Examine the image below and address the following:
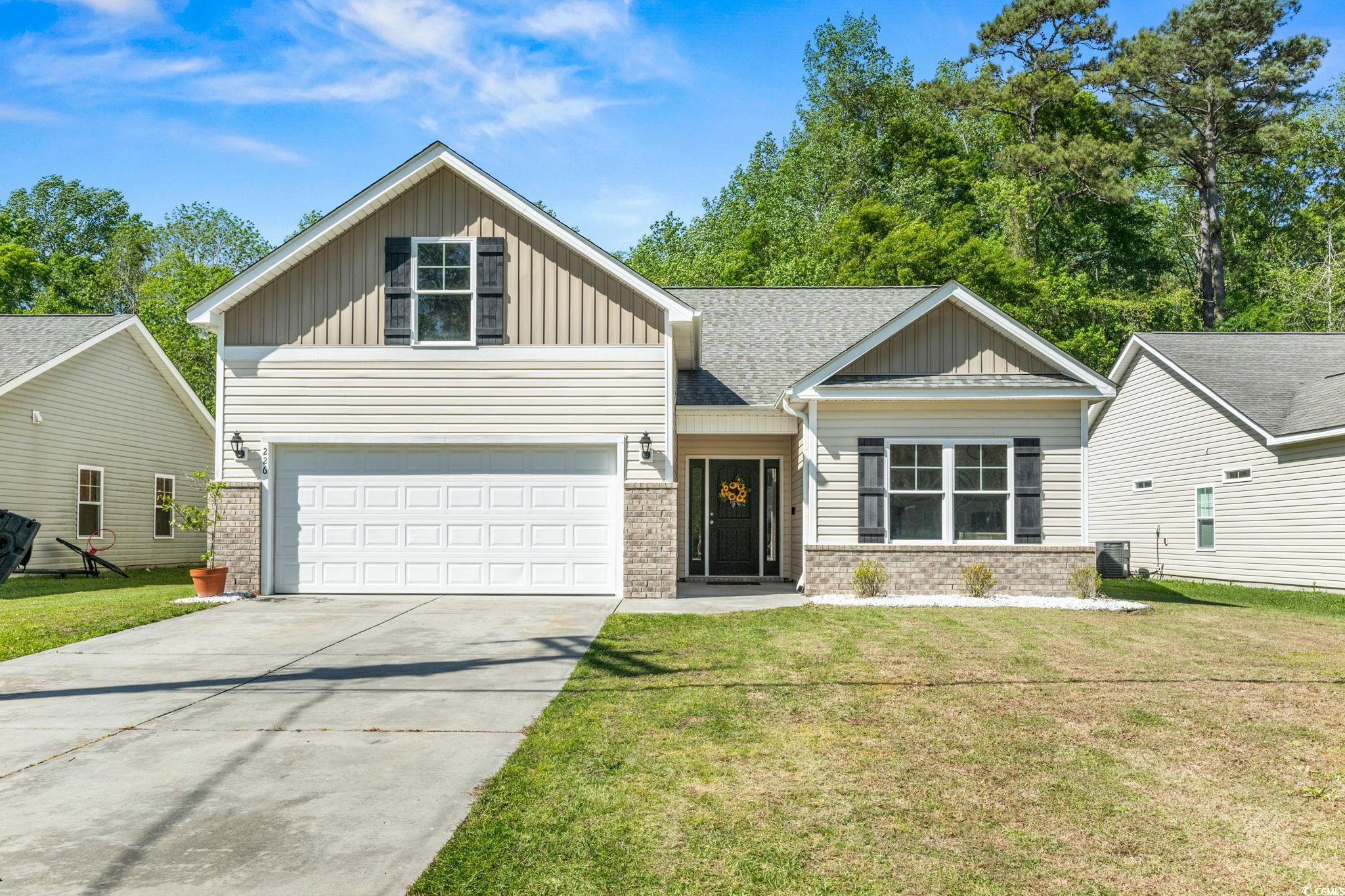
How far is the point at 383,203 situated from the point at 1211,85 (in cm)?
3273

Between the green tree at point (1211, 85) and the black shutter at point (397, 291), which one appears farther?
the green tree at point (1211, 85)

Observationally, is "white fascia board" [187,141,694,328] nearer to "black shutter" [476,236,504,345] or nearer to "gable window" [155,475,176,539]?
"black shutter" [476,236,504,345]

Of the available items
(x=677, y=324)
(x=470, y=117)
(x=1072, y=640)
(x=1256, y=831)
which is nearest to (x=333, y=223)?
(x=677, y=324)

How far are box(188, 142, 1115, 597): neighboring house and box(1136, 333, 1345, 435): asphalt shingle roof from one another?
584 centimetres

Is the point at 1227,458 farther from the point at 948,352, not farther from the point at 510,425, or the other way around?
the point at 510,425

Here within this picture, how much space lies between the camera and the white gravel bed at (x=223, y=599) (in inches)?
493

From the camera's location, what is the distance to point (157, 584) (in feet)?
52.9

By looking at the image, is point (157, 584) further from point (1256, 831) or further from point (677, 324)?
point (1256, 831)

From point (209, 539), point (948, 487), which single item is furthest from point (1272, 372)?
point (209, 539)

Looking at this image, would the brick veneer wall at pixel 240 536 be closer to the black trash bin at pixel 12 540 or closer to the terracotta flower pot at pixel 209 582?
the terracotta flower pot at pixel 209 582

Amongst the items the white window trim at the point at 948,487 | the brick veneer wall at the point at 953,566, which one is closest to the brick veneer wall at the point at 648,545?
the brick veneer wall at the point at 953,566

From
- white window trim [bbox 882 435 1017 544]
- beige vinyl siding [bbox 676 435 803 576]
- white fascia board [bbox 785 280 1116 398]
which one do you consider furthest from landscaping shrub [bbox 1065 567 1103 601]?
beige vinyl siding [bbox 676 435 803 576]

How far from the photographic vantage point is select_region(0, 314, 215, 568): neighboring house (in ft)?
56.4

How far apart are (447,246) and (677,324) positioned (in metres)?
3.38
